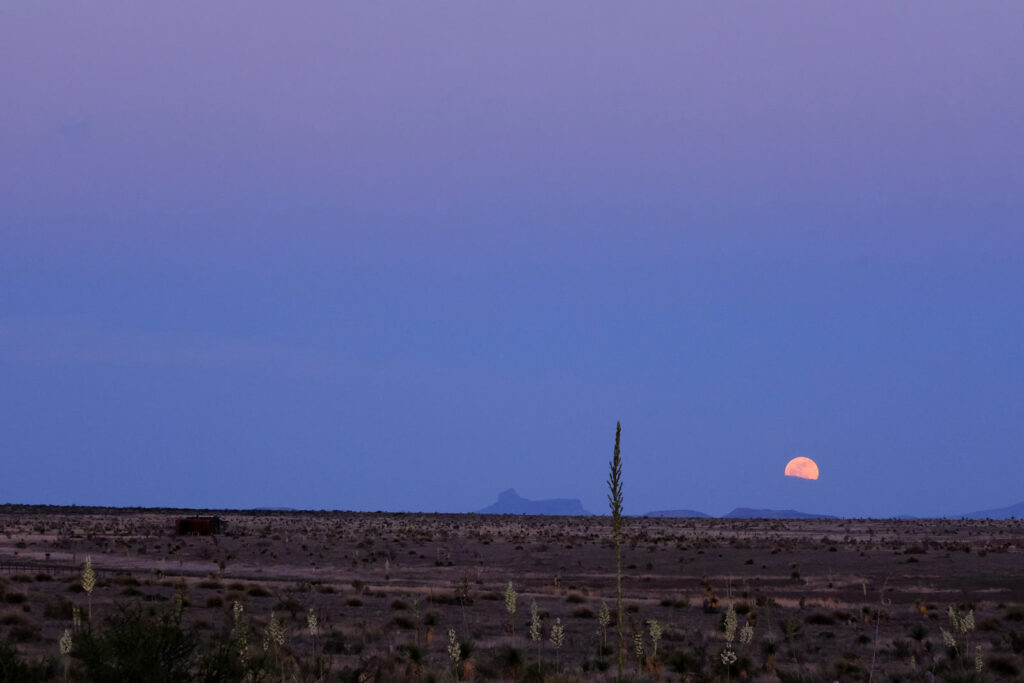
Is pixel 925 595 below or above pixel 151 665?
below

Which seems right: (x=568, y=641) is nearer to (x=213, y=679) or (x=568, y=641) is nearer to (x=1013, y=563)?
(x=213, y=679)

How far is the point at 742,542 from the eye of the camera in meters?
59.8

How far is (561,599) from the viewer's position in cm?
2761

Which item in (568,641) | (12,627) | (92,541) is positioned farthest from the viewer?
(92,541)

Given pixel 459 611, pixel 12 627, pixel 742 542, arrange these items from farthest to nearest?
pixel 742 542, pixel 459 611, pixel 12 627

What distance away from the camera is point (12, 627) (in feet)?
57.8

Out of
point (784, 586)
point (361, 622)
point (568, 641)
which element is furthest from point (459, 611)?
point (784, 586)

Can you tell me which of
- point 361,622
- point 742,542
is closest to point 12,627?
point 361,622

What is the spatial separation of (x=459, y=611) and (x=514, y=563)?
801 inches

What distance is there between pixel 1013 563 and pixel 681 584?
62.1 feet

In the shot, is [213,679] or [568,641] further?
[568,641]

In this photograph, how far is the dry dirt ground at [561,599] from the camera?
14633 millimetres

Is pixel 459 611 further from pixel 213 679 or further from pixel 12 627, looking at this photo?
pixel 213 679

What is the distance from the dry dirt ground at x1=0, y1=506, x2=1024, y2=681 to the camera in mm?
14633
